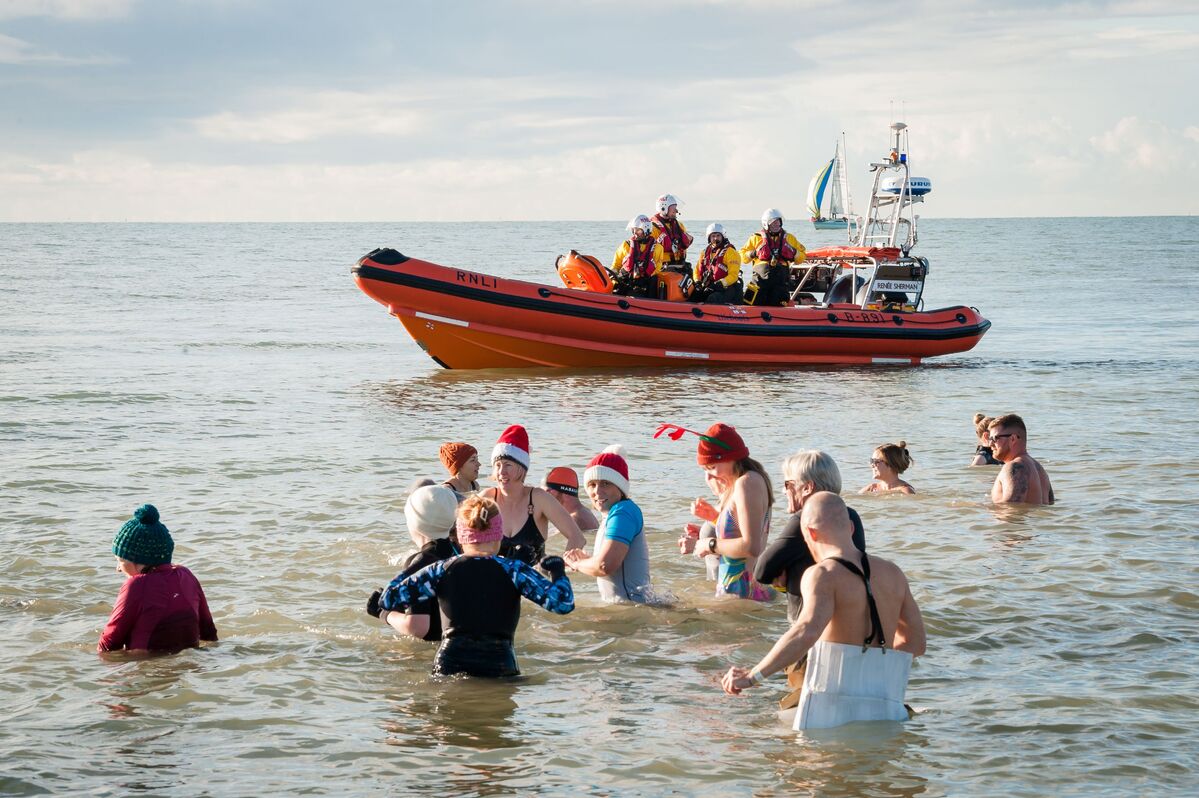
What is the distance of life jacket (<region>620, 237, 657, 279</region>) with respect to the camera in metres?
17.0

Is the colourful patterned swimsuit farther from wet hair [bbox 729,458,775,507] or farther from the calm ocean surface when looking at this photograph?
wet hair [bbox 729,458,775,507]

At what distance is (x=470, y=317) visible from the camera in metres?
16.8

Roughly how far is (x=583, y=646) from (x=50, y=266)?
56.6 m

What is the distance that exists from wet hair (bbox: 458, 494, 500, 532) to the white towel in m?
1.27

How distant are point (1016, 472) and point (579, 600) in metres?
3.59

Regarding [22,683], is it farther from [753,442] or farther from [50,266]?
[50,266]

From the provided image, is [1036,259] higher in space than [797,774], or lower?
higher

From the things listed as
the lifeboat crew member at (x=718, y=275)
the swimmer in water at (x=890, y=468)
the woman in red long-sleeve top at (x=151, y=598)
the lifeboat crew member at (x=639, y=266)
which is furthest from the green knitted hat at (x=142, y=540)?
the lifeboat crew member at (x=718, y=275)

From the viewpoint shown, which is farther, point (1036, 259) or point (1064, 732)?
point (1036, 259)

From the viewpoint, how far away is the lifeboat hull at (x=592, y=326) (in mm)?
16672

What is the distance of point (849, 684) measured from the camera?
14.3 ft

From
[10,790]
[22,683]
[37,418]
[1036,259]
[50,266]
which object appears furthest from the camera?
[1036,259]

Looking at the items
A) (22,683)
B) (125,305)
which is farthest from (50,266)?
(22,683)

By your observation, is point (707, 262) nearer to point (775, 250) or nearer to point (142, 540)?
point (775, 250)
